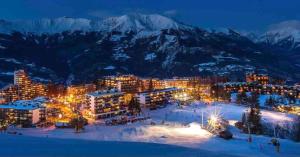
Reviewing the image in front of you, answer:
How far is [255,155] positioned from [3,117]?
50.7 meters

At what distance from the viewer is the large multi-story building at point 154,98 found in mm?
95756

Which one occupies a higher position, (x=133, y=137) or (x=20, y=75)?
(x=20, y=75)

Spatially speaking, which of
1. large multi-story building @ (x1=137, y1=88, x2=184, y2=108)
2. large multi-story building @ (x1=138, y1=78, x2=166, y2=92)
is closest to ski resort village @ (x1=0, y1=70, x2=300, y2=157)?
large multi-story building @ (x1=137, y1=88, x2=184, y2=108)

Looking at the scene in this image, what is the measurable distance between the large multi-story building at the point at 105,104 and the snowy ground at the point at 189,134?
6.63 metres

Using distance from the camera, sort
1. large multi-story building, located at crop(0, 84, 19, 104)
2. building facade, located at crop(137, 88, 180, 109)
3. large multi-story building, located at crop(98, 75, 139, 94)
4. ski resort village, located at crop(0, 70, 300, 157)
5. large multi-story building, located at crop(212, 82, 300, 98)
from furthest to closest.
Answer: large multi-story building, located at crop(212, 82, 300, 98), large multi-story building, located at crop(98, 75, 139, 94), large multi-story building, located at crop(0, 84, 19, 104), building facade, located at crop(137, 88, 180, 109), ski resort village, located at crop(0, 70, 300, 157)

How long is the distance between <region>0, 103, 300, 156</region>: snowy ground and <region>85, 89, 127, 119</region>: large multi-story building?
6.63 m

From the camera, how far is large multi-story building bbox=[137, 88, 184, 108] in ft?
314

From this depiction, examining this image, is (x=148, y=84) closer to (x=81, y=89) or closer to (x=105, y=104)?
(x=81, y=89)

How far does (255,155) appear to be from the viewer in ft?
98.7

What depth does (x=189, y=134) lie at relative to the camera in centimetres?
4622

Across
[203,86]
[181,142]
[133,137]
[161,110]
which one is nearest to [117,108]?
[161,110]

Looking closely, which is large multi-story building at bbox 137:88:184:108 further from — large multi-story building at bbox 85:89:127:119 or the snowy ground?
large multi-story building at bbox 85:89:127:119

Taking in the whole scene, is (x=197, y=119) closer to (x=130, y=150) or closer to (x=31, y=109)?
(x=31, y=109)

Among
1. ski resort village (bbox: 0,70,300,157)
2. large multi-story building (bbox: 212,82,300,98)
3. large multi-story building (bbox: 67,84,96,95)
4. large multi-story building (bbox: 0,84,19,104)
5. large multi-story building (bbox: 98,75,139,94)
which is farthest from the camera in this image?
large multi-story building (bbox: 212,82,300,98)
